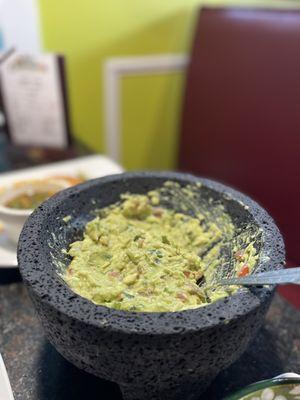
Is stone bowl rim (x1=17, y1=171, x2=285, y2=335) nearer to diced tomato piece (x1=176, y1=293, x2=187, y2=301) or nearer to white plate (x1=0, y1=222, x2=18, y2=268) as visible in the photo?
diced tomato piece (x1=176, y1=293, x2=187, y2=301)

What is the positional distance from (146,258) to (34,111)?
3.16 feet

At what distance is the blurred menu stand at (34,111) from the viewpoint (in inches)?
56.0

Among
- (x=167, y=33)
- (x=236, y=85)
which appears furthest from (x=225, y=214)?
(x=167, y=33)

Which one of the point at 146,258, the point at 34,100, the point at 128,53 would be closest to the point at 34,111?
the point at 34,100

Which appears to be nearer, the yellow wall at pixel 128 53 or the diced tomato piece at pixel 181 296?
the diced tomato piece at pixel 181 296

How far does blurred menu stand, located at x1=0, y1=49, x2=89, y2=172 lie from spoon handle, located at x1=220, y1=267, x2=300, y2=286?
0.99 meters

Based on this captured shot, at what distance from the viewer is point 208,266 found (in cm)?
77

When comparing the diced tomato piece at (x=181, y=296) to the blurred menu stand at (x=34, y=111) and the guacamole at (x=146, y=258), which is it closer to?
the guacamole at (x=146, y=258)

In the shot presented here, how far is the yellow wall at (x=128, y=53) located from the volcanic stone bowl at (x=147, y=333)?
Answer: 125cm

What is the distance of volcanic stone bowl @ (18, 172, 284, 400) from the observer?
1.76 ft

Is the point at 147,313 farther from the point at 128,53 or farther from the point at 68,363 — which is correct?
the point at 128,53

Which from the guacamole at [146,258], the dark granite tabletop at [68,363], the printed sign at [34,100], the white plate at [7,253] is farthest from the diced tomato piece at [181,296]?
the printed sign at [34,100]

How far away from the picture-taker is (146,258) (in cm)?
71

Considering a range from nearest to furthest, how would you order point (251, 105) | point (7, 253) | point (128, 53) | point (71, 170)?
1. point (7, 253)
2. point (71, 170)
3. point (251, 105)
4. point (128, 53)
